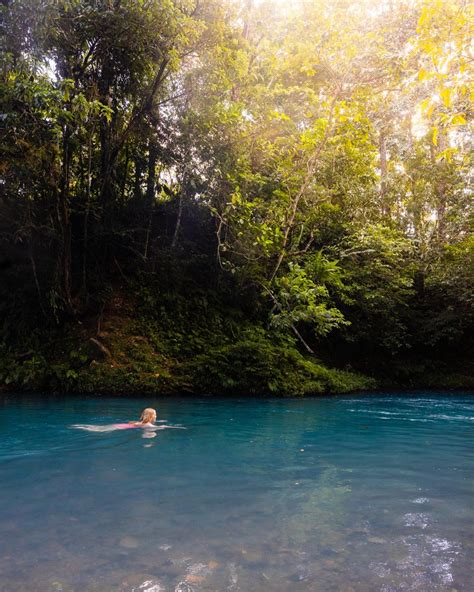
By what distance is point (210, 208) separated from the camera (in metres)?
12.8

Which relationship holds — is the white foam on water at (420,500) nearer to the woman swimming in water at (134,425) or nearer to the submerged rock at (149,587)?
the submerged rock at (149,587)

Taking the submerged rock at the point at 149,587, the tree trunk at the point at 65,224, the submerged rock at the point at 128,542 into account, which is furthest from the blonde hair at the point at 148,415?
the tree trunk at the point at 65,224

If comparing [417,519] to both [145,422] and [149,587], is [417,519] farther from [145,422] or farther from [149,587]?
[145,422]

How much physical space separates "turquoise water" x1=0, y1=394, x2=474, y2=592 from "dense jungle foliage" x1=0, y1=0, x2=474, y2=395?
5860 mm

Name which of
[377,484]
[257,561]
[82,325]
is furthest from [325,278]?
[257,561]

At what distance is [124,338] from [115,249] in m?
3.69

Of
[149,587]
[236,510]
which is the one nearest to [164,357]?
[236,510]

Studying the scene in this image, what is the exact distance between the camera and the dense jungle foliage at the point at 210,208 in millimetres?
10086

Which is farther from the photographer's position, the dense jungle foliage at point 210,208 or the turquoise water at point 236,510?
the dense jungle foliage at point 210,208

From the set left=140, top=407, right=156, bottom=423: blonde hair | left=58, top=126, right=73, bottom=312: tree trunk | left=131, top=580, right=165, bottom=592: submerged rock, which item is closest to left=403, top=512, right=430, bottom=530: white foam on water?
left=131, top=580, right=165, bottom=592: submerged rock

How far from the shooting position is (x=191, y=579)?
8.10 feet

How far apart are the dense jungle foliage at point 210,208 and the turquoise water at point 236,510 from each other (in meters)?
5.86

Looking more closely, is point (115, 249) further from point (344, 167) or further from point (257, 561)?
point (257, 561)

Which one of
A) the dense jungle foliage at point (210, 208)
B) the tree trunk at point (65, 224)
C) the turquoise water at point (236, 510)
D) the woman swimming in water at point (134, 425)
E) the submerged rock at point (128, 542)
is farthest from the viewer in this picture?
the tree trunk at point (65, 224)
